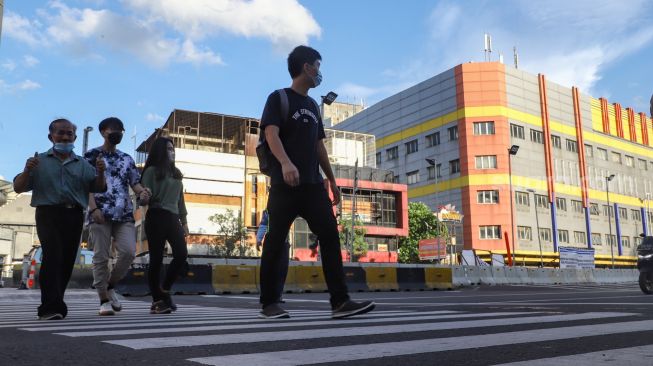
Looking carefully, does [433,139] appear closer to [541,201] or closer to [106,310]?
[541,201]

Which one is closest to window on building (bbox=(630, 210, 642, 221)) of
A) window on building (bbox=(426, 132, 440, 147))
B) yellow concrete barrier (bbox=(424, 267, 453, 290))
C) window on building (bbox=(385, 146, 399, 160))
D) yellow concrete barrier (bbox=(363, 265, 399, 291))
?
window on building (bbox=(426, 132, 440, 147))

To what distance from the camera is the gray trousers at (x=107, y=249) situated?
5.41m

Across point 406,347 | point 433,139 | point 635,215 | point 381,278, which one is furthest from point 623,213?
point 406,347

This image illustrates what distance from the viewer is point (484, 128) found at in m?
59.3

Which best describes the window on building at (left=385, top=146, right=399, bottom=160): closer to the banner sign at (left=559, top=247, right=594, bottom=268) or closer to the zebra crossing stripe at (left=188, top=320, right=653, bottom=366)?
the banner sign at (left=559, top=247, right=594, bottom=268)

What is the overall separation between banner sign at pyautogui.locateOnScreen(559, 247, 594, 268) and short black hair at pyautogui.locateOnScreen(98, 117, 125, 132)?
38.6 m

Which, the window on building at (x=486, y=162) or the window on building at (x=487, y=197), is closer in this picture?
the window on building at (x=487, y=197)

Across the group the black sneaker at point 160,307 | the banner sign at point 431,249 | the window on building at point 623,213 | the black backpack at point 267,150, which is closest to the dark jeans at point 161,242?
the black sneaker at point 160,307

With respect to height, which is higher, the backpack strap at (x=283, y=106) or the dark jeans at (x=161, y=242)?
the backpack strap at (x=283, y=106)

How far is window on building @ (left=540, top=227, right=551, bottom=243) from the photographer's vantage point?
59375 mm

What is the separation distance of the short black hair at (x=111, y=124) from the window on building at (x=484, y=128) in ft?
186

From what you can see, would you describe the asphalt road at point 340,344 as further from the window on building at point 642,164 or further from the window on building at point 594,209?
the window on building at point 642,164

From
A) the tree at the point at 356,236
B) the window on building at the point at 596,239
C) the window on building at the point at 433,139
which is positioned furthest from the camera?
the window on building at the point at 596,239

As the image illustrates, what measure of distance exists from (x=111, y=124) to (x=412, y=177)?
62735 millimetres
